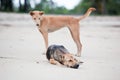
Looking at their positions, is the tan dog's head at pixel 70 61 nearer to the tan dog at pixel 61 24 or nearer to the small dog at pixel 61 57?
the small dog at pixel 61 57

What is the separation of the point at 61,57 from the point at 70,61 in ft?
1.08

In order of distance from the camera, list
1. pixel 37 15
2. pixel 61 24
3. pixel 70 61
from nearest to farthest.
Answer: pixel 70 61
pixel 37 15
pixel 61 24

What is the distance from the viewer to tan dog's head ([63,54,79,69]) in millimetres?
8699

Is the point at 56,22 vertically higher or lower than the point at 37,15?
lower

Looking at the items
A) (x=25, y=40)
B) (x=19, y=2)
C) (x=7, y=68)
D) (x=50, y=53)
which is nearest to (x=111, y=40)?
(x=25, y=40)

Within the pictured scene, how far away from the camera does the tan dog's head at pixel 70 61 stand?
28.5ft

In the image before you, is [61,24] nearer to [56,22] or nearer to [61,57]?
[56,22]

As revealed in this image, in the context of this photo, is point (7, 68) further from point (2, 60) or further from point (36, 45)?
point (36, 45)

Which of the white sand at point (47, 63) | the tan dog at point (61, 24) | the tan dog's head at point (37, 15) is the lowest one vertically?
the white sand at point (47, 63)

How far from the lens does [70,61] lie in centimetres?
881

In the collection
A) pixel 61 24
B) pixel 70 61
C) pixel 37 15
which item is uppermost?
pixel 37 15

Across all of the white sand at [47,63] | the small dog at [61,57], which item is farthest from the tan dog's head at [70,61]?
the white sand at [47,63]

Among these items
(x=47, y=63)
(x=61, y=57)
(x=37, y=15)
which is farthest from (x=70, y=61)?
(x=37, y=15)

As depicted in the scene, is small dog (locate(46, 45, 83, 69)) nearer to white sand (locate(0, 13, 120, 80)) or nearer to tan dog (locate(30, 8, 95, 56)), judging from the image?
white sand (locate(0, 13, 120, 80))
